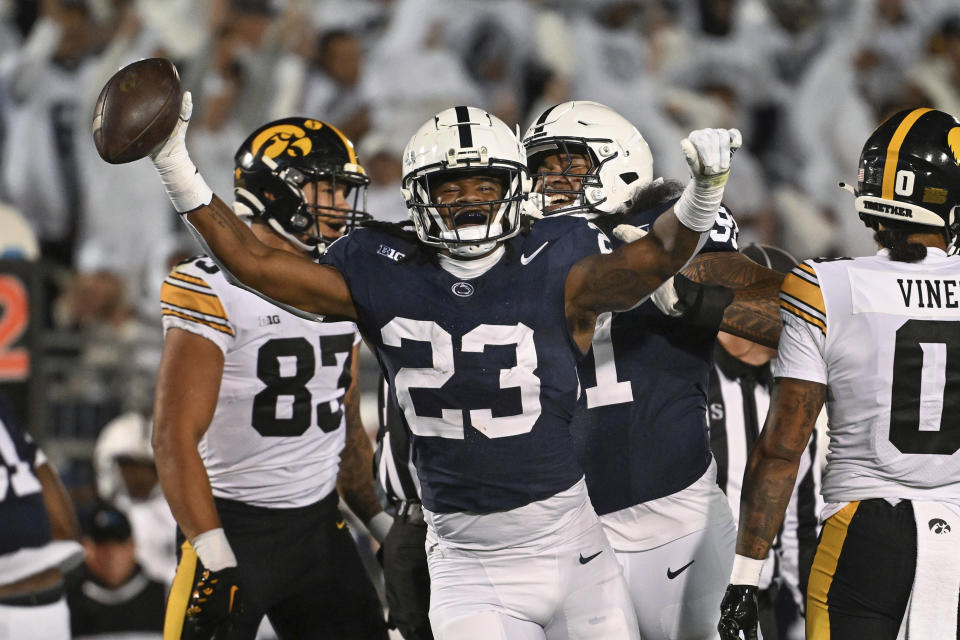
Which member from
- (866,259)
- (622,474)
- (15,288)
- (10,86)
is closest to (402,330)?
(622,474)

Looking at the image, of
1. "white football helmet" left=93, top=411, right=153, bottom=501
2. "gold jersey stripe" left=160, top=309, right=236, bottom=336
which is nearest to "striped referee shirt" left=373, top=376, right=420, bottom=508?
"gold jersey stripe" left=160, top=309, right=236, bottom=336

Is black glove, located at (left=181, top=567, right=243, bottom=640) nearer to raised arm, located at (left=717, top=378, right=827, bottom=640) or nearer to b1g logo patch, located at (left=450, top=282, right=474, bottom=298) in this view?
b1g logo patch, located at (left=450, top=282, right=474, bottom=298)

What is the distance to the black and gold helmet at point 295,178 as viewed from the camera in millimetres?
4000

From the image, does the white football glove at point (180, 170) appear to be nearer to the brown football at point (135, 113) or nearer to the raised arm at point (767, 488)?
the brown football at point (135, 113)

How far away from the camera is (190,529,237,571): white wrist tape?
11.5 feet

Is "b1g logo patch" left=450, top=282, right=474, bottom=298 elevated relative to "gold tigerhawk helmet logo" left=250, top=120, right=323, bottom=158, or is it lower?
lower

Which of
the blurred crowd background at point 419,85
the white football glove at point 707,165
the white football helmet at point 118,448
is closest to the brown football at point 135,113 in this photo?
the white football glove at point 707,165

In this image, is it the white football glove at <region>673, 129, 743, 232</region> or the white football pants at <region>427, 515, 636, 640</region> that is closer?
the white football glove at <region>673, 129, 743, 232</region>

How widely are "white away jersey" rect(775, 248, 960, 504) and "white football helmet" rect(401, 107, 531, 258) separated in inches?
28.1

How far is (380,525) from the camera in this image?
4141 millimetres

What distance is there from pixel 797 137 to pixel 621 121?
19.5 feet

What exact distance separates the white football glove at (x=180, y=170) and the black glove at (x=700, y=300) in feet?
3.89

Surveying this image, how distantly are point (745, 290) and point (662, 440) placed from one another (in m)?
0.45

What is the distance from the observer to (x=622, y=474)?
11.2ft
